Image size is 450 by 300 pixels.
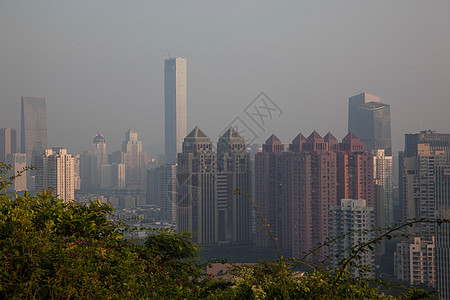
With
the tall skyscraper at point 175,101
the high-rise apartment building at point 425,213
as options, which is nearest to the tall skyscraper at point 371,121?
the high-rise apartment building at point 425,213

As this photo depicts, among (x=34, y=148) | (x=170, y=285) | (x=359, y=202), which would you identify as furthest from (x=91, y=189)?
(x=170, y=285)

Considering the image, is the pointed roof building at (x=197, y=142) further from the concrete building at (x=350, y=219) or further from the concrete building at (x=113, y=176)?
the concrete building at (x=113, y=176)

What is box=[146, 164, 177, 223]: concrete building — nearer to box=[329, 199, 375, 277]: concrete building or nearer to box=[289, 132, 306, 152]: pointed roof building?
box=[289, 132, 306, 152]: pointed roof building

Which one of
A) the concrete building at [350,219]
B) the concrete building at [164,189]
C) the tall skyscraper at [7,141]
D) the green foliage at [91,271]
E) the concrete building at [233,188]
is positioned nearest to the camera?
the green foliage at [91,271]

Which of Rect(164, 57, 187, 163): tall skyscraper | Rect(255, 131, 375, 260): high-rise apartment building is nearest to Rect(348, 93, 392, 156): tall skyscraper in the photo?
Rect(164, 57, 187, 163): tall skyscraper

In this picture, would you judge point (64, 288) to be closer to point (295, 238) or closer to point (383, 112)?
point (295, 238)

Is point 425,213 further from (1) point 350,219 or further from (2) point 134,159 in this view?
(2) point 134,159

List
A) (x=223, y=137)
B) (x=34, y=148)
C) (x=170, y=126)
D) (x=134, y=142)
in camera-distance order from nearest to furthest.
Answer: (x=223, y=137) < (x=34, y=148) < (x=134, y=142) < (x=170, y=126)
